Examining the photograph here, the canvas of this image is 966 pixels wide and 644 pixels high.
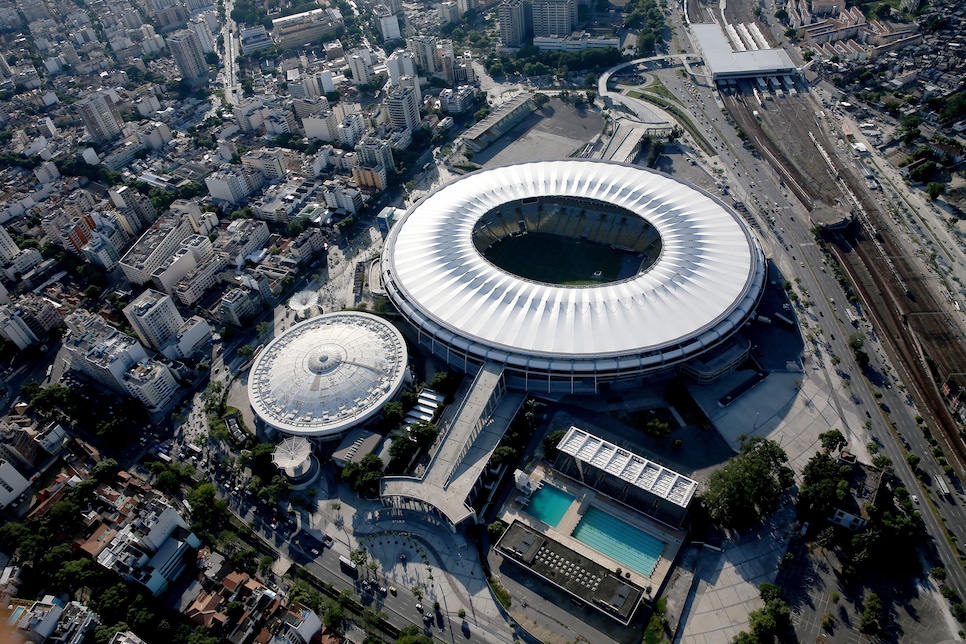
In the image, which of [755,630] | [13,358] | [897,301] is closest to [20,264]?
[13,358]

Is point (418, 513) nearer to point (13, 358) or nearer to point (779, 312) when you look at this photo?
point (779, 312)

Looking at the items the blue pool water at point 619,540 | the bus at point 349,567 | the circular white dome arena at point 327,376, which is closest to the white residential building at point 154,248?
the circular white dome arena at point 327,376

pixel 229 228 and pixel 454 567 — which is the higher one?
pixel 229 228

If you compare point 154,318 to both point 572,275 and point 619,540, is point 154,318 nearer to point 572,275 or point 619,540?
point 572,275

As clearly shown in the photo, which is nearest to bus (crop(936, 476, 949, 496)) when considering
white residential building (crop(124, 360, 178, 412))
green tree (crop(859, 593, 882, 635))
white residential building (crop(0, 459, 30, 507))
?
green tree (crop(859, 593, 882, 635))

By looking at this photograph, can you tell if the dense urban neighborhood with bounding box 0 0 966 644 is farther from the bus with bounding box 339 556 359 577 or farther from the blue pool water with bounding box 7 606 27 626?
the bus with bounding box 339 556 359 577

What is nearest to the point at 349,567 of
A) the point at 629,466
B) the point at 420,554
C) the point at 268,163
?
the point at 420,554
